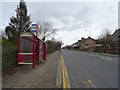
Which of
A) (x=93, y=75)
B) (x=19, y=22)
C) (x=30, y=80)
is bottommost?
(x=93, y=75)

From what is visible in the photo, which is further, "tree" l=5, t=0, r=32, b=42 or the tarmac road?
"tree" l=5, t=0, r=32, b=42

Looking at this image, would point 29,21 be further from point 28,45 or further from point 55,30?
point 28,45

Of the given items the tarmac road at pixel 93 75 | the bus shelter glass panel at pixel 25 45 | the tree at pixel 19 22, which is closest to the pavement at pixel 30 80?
the tarmac road at pixel 93 75

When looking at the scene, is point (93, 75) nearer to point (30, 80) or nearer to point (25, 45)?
point (30, 80)

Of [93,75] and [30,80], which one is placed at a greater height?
[30,80]

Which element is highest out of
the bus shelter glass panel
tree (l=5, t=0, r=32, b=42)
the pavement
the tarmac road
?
tree (l=5, t=0, r=32, b=42)

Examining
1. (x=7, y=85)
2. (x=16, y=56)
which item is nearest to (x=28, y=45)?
(x=16, y=56)

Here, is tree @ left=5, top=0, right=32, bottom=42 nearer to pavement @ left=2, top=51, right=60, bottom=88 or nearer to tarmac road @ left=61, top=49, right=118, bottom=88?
tarmac road @ left=61, top=49, right=118, bottom=88

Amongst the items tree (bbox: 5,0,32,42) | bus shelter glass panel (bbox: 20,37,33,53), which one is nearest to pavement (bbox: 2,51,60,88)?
bus shelter glass panel (bbox: 20,37,33,53)

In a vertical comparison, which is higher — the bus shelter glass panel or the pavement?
the bus shelter glass panel

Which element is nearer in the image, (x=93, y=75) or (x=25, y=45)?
(x=93, y=75)

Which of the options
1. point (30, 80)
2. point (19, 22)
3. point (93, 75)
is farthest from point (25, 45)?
point (19, 22)

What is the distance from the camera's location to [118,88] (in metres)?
5.63

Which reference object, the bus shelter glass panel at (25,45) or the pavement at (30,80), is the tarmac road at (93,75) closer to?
the pavement at (30,80)
